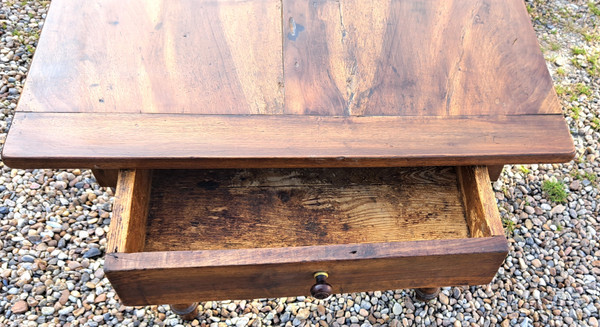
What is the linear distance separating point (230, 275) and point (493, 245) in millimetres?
555

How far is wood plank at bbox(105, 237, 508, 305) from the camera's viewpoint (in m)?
0.96

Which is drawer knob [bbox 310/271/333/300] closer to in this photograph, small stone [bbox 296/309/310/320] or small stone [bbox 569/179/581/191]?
small stone [bbox 296/309/310/320]

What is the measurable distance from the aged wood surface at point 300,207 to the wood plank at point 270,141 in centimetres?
24

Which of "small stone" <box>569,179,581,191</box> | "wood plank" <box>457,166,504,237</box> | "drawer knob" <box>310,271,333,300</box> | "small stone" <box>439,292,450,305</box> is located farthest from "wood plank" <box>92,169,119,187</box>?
"small stone" <box>569,179,581,191</box>

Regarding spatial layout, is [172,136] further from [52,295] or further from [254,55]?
[52,295]

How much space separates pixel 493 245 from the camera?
1012mm

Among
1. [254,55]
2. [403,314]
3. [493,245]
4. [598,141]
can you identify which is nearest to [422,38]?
[254,55]

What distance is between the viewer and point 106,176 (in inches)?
50.6

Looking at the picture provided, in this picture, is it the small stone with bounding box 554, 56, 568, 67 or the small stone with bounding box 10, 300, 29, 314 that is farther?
the small stone with bounding box 554, 56, 568, 67

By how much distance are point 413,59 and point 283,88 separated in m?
0.35

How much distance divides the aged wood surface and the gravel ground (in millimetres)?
352

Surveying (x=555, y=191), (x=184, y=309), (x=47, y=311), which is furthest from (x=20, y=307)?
(x=555, y=191)

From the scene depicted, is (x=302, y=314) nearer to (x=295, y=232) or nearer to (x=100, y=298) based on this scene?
(x=295, y=232)

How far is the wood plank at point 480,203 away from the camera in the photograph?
1.07m
